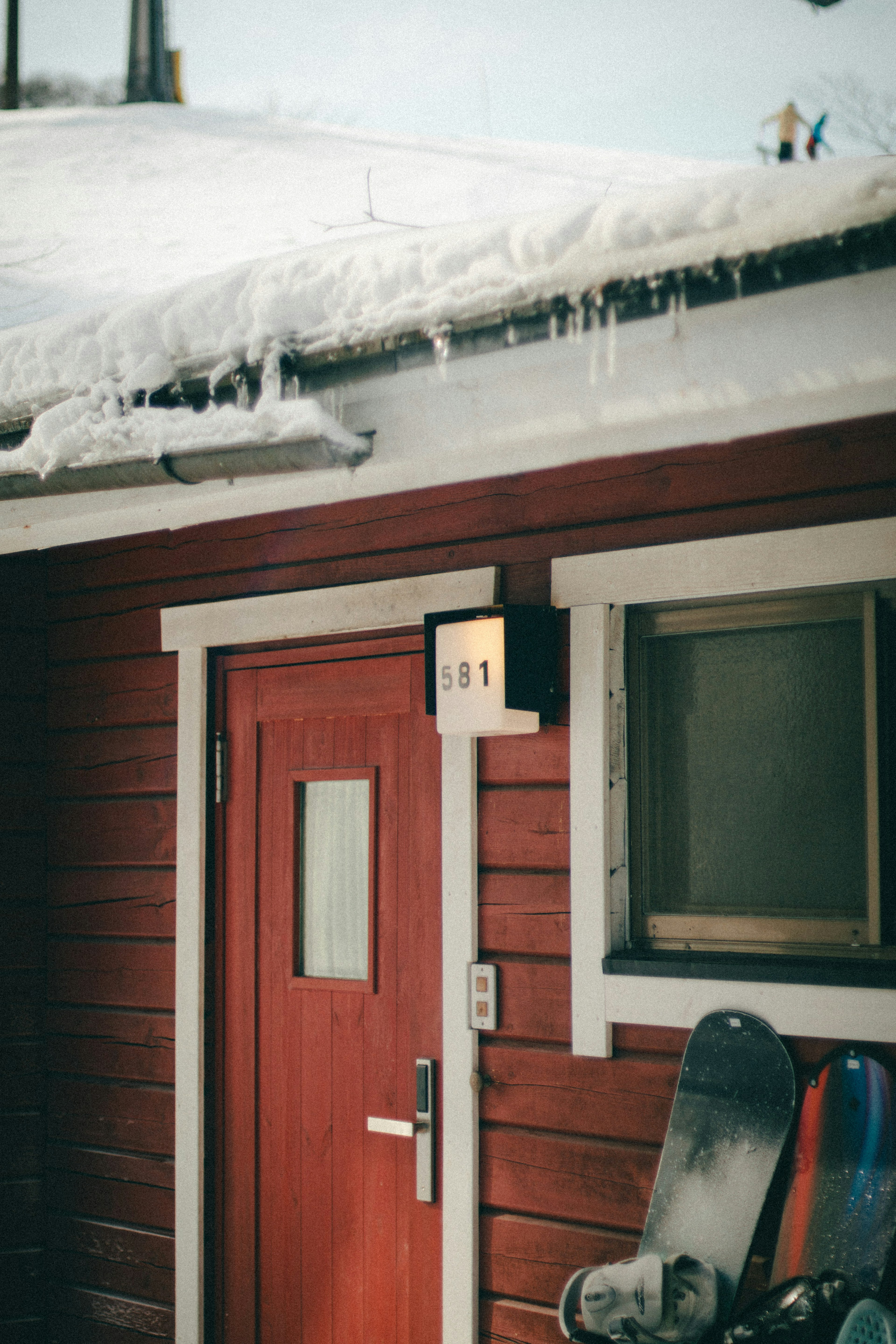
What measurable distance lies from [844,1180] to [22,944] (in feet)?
7.92

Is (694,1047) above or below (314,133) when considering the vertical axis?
below

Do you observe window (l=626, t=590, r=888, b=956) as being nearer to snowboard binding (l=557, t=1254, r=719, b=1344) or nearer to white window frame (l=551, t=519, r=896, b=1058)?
white window frame (l=551, t=519, r=896, b=1058)

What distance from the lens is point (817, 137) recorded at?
2.84 m

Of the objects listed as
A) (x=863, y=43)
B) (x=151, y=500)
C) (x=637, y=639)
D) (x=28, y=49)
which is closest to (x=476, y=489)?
(x=637, y=639)

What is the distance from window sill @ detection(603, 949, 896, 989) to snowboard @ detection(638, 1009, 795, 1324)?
0.09 meters

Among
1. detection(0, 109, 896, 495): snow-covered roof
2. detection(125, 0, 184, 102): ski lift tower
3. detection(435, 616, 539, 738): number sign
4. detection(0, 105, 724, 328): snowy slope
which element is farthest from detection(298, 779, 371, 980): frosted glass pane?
detection(125, 0, 184, 102): ski lift tower

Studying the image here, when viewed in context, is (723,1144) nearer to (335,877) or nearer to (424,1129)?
(424,1129)

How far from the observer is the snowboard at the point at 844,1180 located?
6.14 ft

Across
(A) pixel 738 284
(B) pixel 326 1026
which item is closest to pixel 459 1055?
(B) pixel 326 1026

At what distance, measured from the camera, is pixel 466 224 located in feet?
5.58

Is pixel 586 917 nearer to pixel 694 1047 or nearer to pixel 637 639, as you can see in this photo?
pixel 694 1047

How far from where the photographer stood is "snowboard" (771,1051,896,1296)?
6.14 ft

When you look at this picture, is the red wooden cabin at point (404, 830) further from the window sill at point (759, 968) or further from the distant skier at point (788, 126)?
the distant skier at point (788, 126)

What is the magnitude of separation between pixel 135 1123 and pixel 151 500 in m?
1.90
